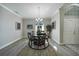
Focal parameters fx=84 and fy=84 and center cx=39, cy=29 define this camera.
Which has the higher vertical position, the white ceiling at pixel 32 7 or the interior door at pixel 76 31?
the white ceiling at pixel 32 7

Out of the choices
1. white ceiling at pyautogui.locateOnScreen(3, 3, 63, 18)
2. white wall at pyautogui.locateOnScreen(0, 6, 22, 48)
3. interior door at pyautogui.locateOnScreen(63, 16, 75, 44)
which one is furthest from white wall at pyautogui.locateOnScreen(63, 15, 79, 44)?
white wall at pyautogui.locateOnScreen(0, 6, 22, 48)

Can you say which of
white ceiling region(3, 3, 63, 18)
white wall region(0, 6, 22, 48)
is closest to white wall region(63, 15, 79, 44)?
white ceiling region(3, 3, 63, 18)

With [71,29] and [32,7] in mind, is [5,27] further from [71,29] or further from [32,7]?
[71,29]

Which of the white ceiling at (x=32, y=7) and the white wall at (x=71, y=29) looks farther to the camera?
the white wall at (x=71, y=29)

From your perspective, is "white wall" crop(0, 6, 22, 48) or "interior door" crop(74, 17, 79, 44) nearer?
"white wall" crop(0, 6, 22, 48)

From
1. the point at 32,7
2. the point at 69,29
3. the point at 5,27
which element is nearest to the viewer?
the point at 5,27

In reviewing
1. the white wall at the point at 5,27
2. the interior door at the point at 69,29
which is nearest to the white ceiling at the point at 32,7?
the white wall at the point at 5,27

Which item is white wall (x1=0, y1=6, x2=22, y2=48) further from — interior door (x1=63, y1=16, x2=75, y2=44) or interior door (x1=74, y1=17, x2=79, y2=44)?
interior door (x1=74, y1=17, x2=79, y2=44)

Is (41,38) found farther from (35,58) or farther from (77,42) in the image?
(35,58)

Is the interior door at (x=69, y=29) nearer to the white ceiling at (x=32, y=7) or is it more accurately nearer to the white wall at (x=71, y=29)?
the white wall at (x=71, y=29)

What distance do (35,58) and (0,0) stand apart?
116cm

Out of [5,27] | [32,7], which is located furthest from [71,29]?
[5,27]

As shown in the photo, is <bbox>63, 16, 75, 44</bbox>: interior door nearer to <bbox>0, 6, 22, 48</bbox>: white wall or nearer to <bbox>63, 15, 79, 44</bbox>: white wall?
<bbox>63, 15, 79, 44</bbox>: white wall

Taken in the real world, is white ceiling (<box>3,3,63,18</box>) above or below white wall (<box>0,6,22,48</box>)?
above
